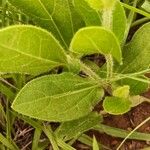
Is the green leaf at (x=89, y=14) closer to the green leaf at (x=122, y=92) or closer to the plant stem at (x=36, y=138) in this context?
the green leaf at (x=122, y=92)

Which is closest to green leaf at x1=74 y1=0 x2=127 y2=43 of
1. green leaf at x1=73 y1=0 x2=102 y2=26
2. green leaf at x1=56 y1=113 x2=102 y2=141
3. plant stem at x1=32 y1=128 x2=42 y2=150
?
green leaf at x1=73 y1=0 x2=102 y2=26

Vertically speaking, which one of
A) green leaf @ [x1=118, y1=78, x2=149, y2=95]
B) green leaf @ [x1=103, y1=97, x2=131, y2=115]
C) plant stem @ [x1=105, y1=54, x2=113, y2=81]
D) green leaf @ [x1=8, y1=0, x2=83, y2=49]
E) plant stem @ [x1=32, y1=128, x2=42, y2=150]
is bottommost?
plant stem @ [x1=32, y1=128, x2=42, y2=150]

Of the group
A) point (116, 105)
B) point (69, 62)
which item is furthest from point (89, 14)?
point (116, 105)

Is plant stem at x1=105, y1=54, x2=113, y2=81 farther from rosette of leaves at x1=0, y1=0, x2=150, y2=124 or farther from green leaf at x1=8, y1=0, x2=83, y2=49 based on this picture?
green leaf at x1=8, y1=0, x2=83, y2=49

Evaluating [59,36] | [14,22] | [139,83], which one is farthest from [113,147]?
[14,22]

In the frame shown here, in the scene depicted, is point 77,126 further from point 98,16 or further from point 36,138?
point 98,16

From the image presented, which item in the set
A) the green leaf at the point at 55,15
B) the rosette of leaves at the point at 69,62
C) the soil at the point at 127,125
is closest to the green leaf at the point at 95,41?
the rosette of leaves at the point at 69,62

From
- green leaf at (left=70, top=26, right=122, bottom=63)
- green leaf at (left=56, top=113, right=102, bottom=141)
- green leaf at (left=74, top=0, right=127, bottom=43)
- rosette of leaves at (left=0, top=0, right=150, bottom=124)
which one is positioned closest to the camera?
green leaf at (left=70, top=26, right=122, bottom=63)
